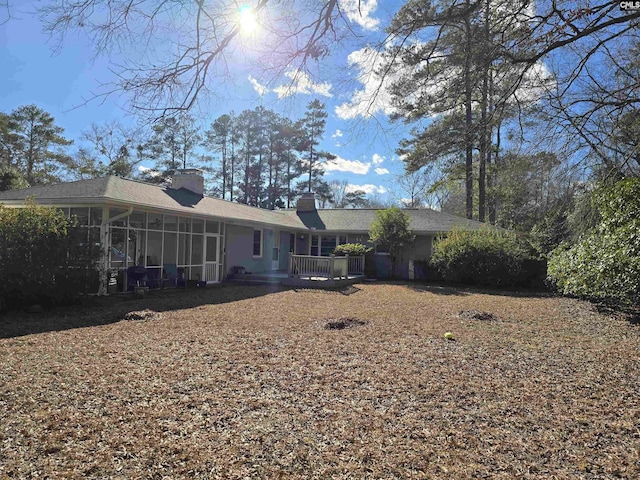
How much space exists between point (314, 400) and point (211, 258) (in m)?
12.4

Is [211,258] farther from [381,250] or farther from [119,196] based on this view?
[381,250]

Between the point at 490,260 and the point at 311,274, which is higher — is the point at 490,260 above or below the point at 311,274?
above

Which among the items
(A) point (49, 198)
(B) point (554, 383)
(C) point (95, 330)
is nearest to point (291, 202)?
(A) point (49, 198)

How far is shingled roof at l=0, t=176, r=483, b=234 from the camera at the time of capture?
11.2m

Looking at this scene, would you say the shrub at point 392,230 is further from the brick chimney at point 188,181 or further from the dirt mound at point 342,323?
the dirt mound at point 342,323

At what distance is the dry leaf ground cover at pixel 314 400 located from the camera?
9.53 feet

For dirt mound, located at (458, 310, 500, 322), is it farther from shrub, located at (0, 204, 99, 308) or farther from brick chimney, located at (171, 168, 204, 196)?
brick chimney, located at (171, 168, 204, 196)

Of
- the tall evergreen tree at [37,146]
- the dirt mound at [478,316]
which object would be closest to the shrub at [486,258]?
the dirt mound at [478,316]

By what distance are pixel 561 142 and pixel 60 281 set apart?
1063 cm

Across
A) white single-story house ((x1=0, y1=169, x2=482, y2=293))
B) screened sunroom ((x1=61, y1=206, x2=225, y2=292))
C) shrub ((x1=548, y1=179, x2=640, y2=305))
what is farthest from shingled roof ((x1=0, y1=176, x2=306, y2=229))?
shrub ((x1=548, y1=179, x2=640, y2=305))

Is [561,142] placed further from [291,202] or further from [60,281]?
[291,202]

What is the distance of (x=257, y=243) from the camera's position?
62.8 ft

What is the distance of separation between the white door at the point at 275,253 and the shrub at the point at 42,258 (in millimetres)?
11438

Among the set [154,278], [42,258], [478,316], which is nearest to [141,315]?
[42,258]
